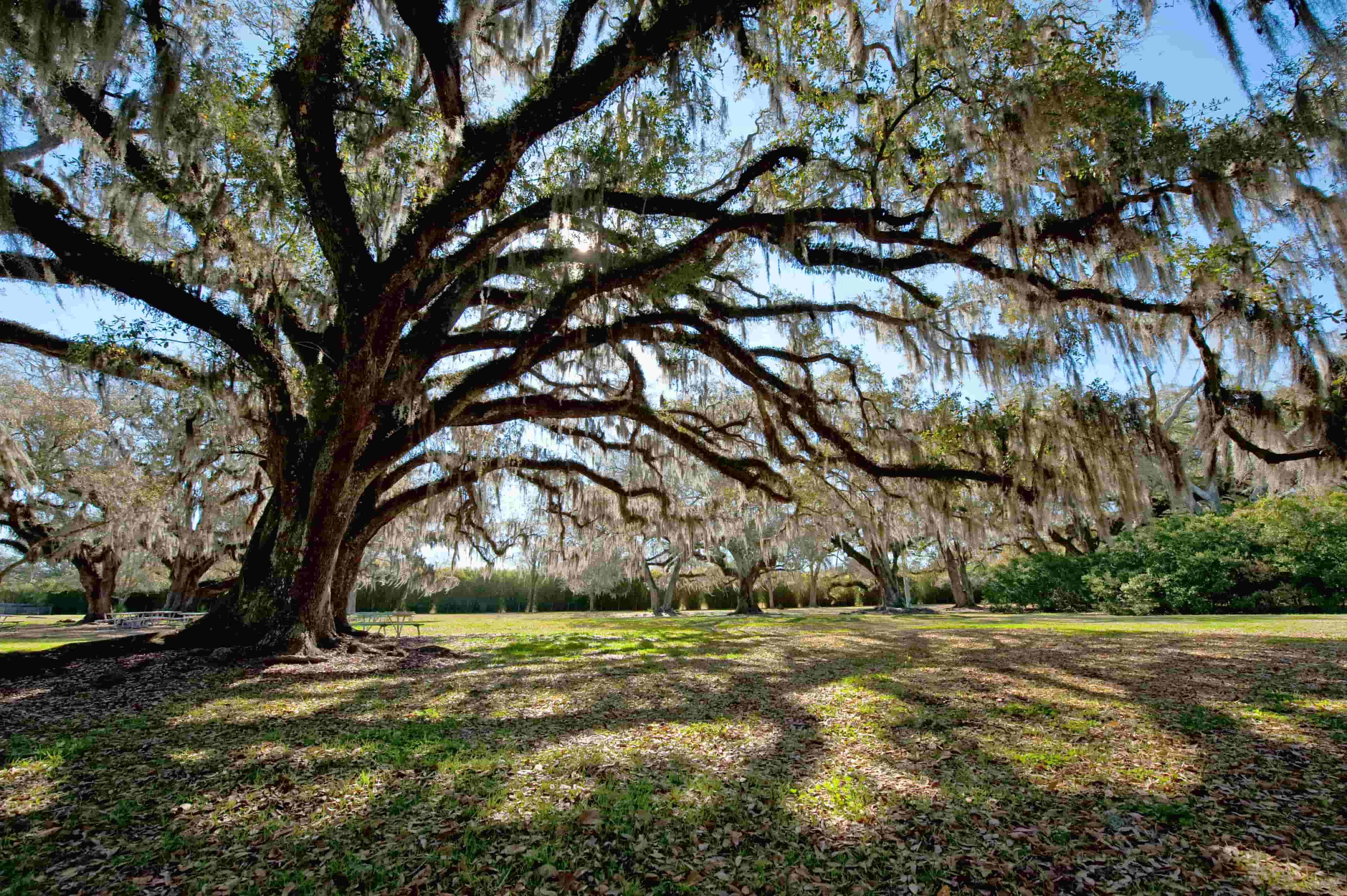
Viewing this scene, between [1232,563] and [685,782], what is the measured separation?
1856 centimetres

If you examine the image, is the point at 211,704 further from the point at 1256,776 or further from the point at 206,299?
the point at 1256,776

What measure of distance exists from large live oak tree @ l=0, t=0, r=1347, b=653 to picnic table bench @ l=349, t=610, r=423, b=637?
3193 mm

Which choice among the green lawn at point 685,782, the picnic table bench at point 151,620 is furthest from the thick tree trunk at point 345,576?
the picnic table bench at point 151,620

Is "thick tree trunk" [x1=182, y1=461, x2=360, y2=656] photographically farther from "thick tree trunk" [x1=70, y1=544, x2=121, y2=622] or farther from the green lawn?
"thick tree trunk" [x1=70, y1=544, x2=121, y2=622]

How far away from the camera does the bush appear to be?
14.1 meters

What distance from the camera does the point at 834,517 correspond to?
14.2 meters

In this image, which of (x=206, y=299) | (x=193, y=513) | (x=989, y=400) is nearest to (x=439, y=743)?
(x=206, y=299)

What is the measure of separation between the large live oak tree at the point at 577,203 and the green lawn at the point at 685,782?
335 centimetres

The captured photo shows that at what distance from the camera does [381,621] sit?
1214 cm

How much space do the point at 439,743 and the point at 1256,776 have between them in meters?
4.57

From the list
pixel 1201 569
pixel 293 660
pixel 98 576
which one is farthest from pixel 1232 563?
pixel 98 576

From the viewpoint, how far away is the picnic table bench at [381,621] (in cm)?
1118

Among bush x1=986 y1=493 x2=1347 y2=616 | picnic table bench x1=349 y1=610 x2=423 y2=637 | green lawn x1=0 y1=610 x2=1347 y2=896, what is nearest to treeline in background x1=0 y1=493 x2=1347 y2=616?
bush x1=986 y1=493 x2=1347 y2=616

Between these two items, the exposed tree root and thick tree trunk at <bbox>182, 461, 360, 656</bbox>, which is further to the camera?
thick tree trunk at <bbox>182, 461, 360, 656</bbox>
